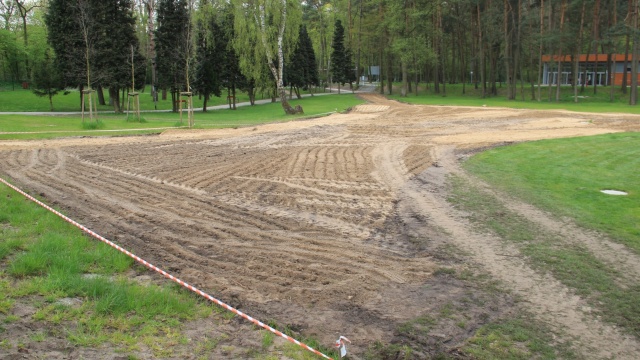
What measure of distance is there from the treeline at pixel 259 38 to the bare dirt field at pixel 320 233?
15.8 meters

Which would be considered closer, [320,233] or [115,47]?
[320,233]

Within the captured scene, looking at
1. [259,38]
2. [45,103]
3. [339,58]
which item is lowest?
[45,103]

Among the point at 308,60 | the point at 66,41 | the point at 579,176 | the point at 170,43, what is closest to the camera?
the point at 579,176

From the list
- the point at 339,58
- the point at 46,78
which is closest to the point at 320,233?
the point at 46,78

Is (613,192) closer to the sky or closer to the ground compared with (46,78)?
closer to the ground

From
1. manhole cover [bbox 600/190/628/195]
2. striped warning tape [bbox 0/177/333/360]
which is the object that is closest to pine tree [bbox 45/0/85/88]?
striped warning tape [bbox 0/177/333/360]

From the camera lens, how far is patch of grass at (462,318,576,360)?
13.3ft

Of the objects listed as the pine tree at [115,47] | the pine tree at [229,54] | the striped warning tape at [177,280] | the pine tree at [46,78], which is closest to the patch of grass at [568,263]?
the striped warning tape at [177,280]

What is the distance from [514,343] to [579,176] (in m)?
7.94

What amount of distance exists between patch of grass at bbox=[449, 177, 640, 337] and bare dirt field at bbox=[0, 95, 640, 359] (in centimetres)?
21

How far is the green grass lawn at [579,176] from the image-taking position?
309 inches

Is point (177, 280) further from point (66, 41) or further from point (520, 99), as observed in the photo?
point (520, 99)

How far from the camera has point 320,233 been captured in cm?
721

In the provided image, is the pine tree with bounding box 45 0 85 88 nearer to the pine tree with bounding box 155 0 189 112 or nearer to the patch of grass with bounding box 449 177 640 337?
the pine tree with bounding box 155 0 189 112
